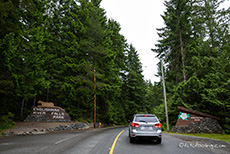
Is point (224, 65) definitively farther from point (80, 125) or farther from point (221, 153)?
point (80, 125)

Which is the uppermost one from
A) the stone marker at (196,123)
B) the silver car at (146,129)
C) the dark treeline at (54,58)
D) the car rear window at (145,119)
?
the dark treeline at (54,58)

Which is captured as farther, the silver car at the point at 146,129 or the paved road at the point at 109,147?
the silver car at the point at 146,129

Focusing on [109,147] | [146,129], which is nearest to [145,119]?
[146,129]

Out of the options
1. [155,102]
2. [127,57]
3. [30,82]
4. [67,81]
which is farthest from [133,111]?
[30,82]

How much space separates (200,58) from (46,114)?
71.2 feet

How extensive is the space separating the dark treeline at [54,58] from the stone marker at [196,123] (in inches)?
478

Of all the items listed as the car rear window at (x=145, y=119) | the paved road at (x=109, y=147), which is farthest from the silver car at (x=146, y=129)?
the paved road at (x=109, y=147)

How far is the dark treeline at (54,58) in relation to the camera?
608 inches

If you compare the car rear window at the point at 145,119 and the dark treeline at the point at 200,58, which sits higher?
the dark treeline at the point at 200,58

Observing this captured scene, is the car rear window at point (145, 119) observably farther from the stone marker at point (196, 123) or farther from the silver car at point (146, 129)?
the stone marker at point (196, 123)

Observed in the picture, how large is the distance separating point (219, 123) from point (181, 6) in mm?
18086

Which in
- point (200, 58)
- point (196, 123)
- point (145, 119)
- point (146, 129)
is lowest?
point (196, 123)

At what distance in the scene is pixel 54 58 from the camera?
2602cm

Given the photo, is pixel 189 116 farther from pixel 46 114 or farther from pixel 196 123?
pixel 46 114
